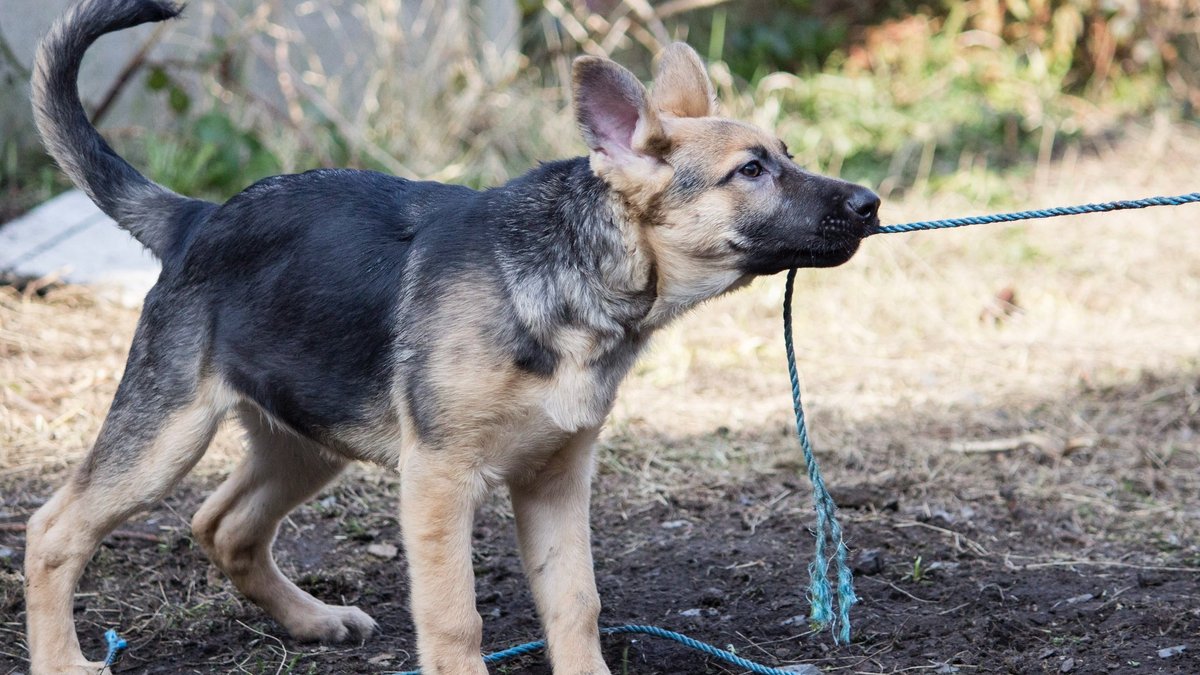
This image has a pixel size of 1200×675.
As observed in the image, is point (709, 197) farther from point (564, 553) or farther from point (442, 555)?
point (442, 555)

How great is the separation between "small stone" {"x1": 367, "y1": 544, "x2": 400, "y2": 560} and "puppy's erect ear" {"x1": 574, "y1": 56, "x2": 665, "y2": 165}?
2.13 meters

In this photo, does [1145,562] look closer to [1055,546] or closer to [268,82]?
[1055,546]

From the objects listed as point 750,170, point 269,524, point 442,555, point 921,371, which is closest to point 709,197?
point 750,170

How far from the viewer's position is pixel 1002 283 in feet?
29.1

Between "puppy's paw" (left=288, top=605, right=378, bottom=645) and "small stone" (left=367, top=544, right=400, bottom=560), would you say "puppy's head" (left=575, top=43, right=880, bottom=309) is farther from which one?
"small stone" (left=367, top=544, right=400, bottom=560)

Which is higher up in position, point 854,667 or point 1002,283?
point 854,667

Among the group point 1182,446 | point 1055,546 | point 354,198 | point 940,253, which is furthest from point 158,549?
point 940,253

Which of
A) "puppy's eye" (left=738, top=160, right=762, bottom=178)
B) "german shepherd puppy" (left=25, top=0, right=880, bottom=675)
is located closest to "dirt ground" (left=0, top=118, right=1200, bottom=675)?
"german shepherd puppy" (left=25, top=0, right=880, bottom=675)

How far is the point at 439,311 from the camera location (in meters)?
3.77

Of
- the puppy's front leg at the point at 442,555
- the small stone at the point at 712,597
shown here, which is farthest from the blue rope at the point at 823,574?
the puppy's front leg at the point at 442,555

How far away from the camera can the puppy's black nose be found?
147 inches

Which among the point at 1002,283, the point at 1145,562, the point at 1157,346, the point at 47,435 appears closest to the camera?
the point at 1145,562

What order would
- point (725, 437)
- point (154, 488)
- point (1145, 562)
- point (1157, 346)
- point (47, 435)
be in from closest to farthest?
point (154, 488) → point (1145, 562) → point (47, 435) → point (725, 437) → point (1157, 346)

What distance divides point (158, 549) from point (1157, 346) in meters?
5.76
